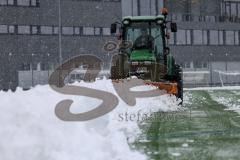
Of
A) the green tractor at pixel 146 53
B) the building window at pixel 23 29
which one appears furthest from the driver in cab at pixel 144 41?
the building window at pixel 23 29

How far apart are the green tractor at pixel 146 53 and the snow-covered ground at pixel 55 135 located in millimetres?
4644

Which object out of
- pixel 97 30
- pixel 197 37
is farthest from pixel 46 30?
pixel 197 37

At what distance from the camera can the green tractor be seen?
15141 mm

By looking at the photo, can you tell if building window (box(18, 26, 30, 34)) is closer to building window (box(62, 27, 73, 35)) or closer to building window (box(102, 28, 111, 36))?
building window (box(62, 27, 73, 35))

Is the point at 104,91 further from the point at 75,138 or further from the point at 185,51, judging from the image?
the point at 185,51

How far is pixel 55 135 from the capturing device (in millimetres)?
7289

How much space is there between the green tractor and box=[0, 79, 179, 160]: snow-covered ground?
464cm

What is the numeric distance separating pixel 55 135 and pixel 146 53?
8.80 m

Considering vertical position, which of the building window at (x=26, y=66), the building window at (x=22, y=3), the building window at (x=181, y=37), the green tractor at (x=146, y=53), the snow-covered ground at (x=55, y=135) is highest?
the building window at (x=22, y=3)

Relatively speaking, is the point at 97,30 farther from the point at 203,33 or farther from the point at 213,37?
the point at 213,37

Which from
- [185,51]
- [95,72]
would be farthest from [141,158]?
[185,51]

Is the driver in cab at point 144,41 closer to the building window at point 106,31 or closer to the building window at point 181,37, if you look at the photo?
the building window at point 106,31

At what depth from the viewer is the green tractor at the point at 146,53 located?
596 inches

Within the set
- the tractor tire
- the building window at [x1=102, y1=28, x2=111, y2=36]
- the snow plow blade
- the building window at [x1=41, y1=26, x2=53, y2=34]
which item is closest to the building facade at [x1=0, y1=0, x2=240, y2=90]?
the building window at [x1=41, y1=26, x2=53, y2=34]
